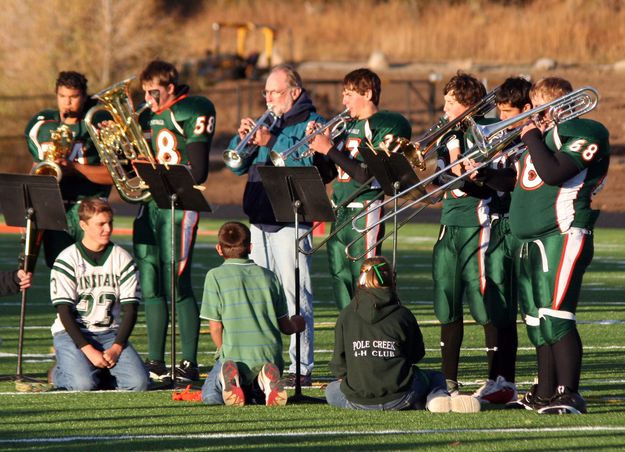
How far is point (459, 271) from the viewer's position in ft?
31.9

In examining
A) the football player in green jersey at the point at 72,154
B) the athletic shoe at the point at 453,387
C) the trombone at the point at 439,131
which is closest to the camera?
the athletic shoe at the point at 453,387

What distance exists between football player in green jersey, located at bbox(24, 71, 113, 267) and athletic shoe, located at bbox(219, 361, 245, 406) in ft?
7.46

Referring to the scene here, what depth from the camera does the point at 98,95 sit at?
10.5 meters

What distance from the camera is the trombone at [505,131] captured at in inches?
338

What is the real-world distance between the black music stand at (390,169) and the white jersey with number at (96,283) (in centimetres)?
179

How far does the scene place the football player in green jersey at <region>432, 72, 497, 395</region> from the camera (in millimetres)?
9672

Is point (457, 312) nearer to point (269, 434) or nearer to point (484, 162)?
point (484, 162)

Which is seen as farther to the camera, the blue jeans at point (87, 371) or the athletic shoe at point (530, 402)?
the blue jeans at point (87, 371)

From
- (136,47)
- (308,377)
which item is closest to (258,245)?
(308,377)

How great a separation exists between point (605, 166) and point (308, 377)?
2.57 metres

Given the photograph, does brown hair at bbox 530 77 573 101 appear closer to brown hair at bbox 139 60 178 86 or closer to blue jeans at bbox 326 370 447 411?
blue jeans at bbox 326 370 447 411

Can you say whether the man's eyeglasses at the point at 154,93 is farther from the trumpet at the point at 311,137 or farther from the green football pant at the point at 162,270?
the trumpet at the point at 311,137

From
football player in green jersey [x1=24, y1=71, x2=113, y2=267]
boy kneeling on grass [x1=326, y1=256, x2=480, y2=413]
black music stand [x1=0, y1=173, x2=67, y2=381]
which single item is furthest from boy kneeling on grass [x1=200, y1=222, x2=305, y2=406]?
football player in green jersey [x1=24, y1=71, x2=113, y2=267]

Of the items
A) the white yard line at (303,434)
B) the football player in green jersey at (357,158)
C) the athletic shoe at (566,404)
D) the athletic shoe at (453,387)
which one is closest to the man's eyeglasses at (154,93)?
the football player in green jersey at (357,158)
